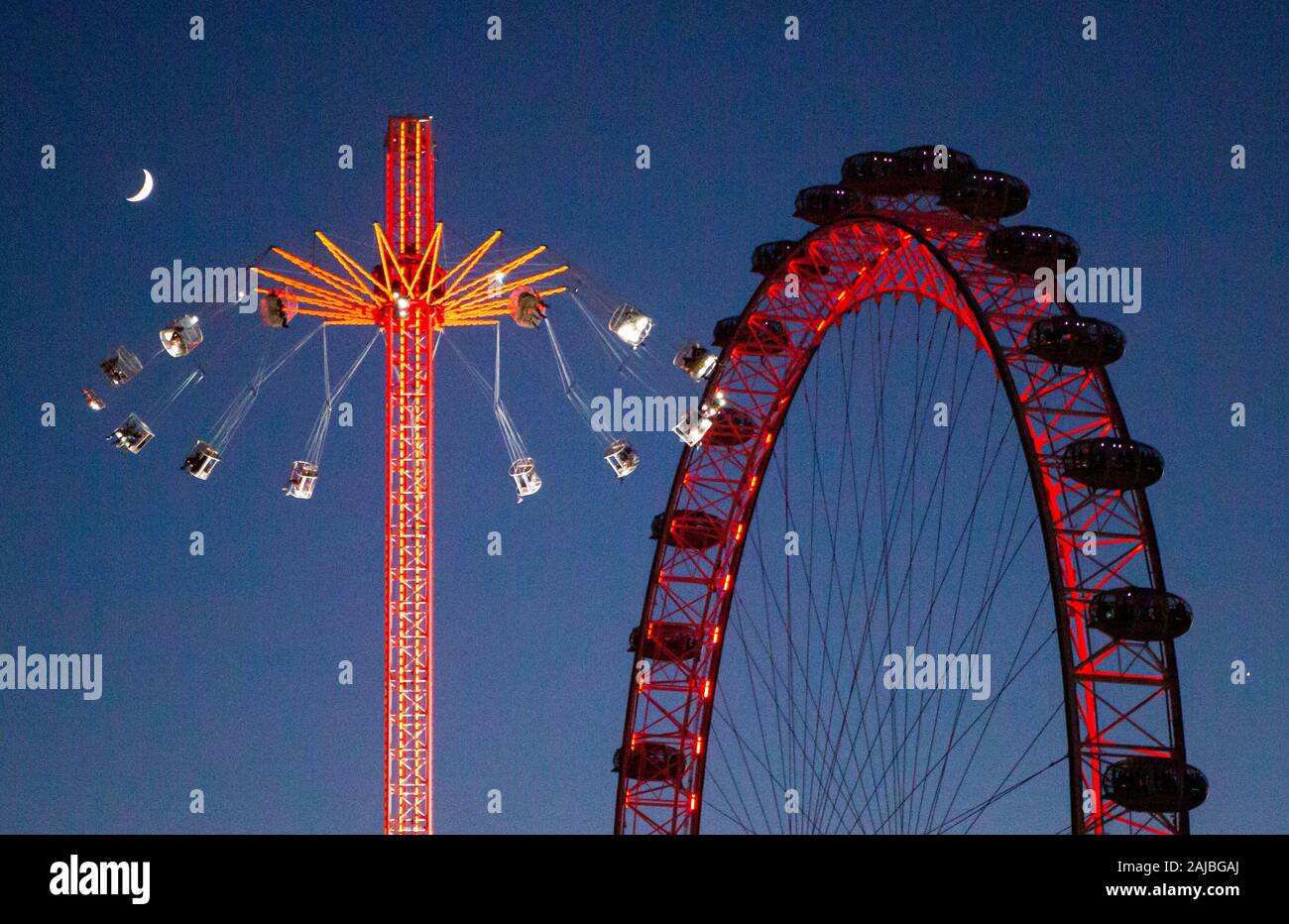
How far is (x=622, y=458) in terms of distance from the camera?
37.6 meters

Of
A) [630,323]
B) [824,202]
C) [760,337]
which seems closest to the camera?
[630,323]

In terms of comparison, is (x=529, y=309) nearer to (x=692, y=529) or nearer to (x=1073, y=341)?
(x=1073, y=341)

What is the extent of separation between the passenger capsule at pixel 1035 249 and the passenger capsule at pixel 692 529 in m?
13.2

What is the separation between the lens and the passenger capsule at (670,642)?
178 feet

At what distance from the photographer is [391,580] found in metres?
38.1

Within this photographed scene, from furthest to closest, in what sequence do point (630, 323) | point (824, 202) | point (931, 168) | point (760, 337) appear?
point (760, 337), point (824, 202), point (931, 168), point (630, 323)

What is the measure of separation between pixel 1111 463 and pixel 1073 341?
268 centimetres

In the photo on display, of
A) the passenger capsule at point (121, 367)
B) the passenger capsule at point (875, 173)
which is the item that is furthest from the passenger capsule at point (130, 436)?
the passenger capsule at point (875, 173)

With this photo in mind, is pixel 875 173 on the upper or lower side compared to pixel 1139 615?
upper

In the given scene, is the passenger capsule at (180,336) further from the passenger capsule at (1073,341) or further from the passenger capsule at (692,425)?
the passenger capsule at (1073,341)

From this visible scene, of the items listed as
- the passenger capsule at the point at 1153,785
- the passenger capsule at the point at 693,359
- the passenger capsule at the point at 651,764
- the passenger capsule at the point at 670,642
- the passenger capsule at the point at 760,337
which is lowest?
the passenger capsule at the point at 1153,785

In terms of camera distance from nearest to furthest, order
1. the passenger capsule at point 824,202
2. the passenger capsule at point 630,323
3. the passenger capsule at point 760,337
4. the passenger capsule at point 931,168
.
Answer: the passenger capsule at point 630,323, the passenger capsule at point 931,168, the passenger capsule at point 824,202, the passenger capsule at point 760,337

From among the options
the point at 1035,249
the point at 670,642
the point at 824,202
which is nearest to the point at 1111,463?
the point at 1035,249
